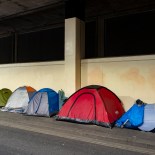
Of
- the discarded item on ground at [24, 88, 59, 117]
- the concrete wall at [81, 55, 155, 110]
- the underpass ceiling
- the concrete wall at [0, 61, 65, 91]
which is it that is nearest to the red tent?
the concrete wall at [81, 55, 155, 110]

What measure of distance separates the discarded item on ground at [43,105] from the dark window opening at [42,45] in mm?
7096

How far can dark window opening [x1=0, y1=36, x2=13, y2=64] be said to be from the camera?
1850 centimetres

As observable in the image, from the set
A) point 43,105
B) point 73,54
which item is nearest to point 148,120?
point 43,105

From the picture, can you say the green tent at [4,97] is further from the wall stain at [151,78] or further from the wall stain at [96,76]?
the wall stain at [151,78]

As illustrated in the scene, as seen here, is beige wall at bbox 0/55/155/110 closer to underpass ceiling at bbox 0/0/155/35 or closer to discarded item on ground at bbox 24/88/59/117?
discarded item on ground at bbox 24/88/59/117

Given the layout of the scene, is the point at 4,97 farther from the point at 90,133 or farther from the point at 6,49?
the point at 6,49

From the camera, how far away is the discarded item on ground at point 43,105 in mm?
8359

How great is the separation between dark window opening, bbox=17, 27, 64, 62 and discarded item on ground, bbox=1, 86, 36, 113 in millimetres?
6146

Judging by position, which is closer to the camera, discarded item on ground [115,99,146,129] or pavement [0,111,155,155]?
pavement [0,111,155,155]

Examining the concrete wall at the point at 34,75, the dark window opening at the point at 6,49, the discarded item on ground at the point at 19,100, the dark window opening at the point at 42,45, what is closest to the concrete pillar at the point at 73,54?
the concrete wall at the point at 34,75

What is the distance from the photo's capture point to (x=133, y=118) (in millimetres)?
6516

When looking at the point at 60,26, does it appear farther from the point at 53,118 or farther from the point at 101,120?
the point at 101,120

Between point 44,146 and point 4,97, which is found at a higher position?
point 4,97

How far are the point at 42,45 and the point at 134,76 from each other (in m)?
9.80
